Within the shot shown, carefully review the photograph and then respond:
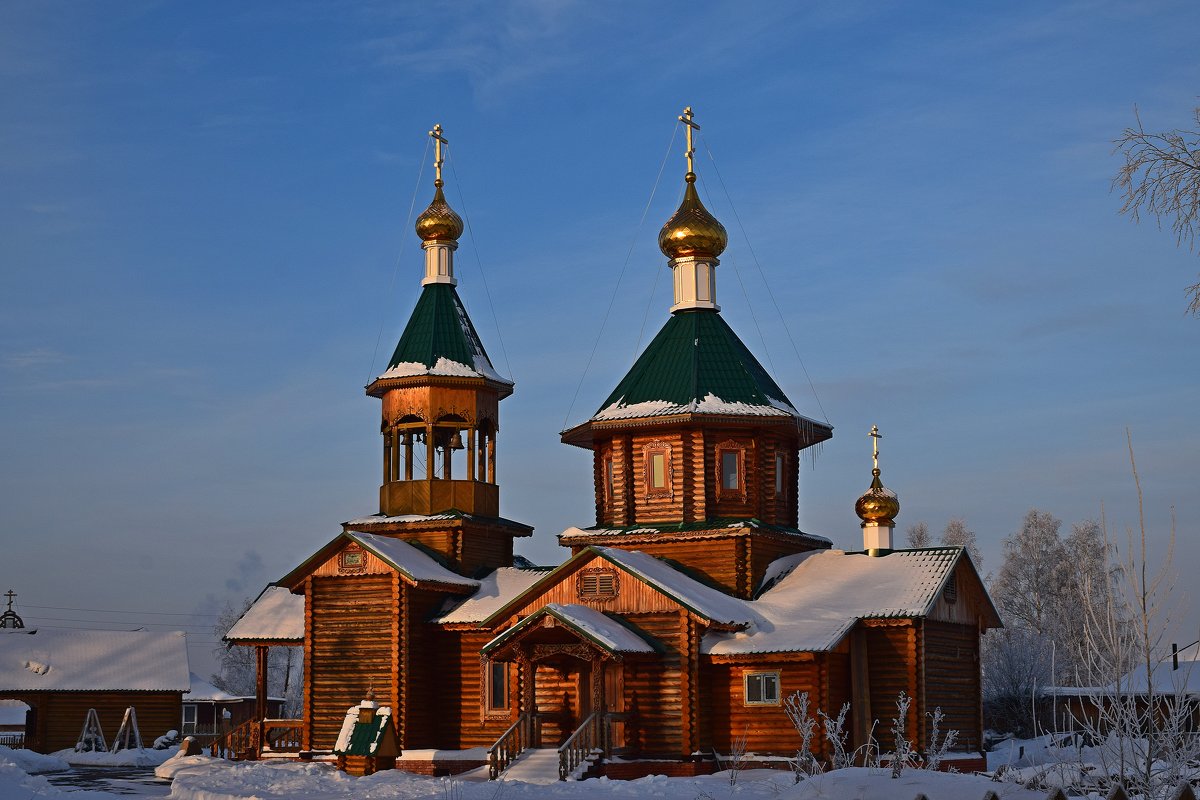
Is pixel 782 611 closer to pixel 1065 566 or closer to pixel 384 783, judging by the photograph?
pixel 384 783

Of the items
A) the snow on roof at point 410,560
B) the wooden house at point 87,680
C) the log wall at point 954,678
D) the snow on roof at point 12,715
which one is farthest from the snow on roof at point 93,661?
the log wall at point 954,678

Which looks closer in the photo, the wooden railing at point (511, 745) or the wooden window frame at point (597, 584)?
the wooden railing at point (511, 745)

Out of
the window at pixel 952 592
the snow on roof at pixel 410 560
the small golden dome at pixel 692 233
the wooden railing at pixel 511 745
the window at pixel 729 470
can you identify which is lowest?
the wooden railing at pixel 511 745

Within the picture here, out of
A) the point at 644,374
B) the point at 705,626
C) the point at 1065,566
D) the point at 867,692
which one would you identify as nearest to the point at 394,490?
the point at 644,374

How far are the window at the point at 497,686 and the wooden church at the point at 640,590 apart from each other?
0.14ft

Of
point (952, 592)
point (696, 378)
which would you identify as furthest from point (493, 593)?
point (952, 592)

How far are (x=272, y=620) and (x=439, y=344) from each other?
6.90m

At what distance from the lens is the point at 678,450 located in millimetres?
27875

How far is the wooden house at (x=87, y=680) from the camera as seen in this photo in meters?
41.3

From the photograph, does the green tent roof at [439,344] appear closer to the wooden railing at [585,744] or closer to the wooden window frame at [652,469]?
the wooden window frame at [652,469]

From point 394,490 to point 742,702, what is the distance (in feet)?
31.0

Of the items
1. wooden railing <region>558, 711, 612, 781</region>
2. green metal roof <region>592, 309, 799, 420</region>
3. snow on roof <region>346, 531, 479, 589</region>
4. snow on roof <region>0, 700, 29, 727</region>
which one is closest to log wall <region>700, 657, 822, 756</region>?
wooden railing <region>558, 711, 612, 781</region>

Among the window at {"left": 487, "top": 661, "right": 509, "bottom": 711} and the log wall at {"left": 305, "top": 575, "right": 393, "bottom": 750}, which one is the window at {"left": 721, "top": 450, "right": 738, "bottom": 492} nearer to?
the window at {"left": 487, "top": 661, "right": 509, "bottom": 711}

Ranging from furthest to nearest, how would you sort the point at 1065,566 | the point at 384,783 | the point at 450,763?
1. the point at 1065,566
2. the point at 450,763
3. the point at 384,783
